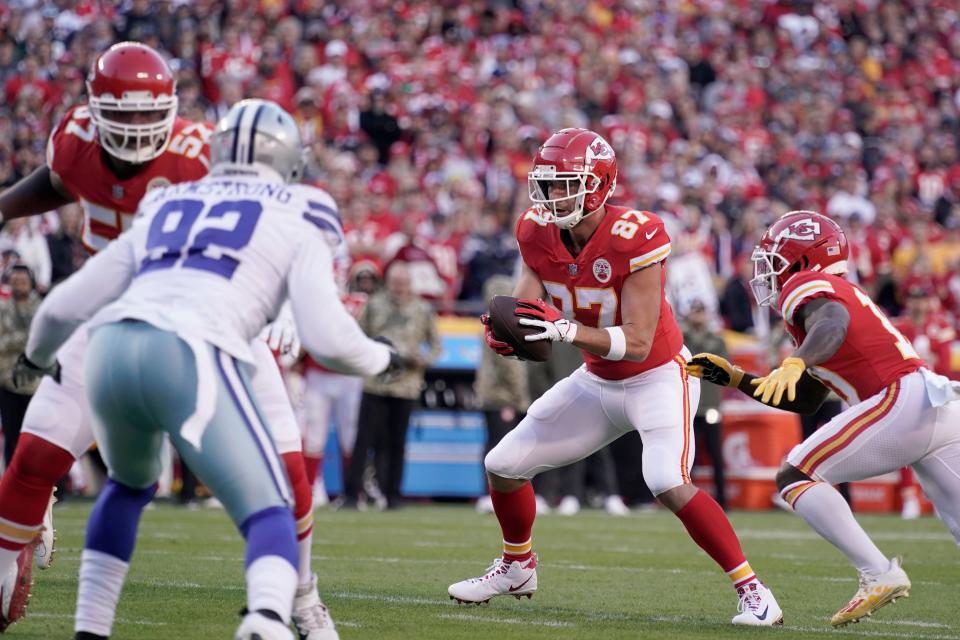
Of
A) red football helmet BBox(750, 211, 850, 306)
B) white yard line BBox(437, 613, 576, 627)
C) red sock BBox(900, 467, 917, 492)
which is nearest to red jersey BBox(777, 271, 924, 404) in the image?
red football helmet BBox(750, 211, 850, 306)

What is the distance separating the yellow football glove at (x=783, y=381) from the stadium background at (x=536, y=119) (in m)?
6.48

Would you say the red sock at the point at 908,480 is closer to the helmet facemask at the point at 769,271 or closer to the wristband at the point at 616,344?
the helmet facemask at the point at 769,271

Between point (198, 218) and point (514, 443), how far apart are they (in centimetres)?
202

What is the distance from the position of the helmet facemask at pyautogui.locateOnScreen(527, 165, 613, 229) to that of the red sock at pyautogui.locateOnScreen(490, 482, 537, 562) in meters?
1.04

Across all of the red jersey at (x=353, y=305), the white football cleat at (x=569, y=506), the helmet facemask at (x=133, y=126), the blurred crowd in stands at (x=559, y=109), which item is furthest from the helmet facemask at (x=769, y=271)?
the blurred crowd in stands at (x=559, y=109)

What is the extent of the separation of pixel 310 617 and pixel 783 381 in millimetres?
1687

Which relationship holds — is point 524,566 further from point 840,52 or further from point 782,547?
point 840,52

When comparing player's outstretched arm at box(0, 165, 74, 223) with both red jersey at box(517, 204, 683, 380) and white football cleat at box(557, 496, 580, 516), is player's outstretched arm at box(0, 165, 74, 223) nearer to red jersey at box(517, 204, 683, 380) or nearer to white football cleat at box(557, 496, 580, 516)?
red jersey at box(517, 204, 683, 380)

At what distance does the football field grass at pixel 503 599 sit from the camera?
4715mm

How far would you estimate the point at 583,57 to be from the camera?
1617 cm

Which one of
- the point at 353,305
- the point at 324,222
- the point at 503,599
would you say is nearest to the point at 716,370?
the point at 503,599

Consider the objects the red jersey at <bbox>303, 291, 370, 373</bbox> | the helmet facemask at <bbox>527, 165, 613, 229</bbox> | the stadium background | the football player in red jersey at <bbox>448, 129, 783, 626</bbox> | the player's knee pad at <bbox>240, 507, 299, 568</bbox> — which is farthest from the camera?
the stadium background

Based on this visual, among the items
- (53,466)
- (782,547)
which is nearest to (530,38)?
(782,547)

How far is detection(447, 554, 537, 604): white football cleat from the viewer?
5.43 meters
